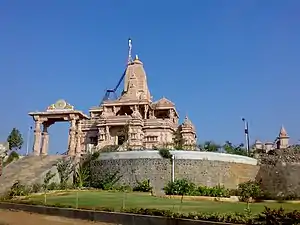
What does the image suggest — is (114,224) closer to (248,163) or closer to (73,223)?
(73,223)

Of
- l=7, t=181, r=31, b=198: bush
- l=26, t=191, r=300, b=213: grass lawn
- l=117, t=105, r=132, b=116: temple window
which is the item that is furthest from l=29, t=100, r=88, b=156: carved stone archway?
l=26, t=191, r=300, b=213: grass lawn

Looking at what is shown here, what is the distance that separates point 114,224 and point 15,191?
13.0 m

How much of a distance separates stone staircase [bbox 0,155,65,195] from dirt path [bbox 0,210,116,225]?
34.3 feet

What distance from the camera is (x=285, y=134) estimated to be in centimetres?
4809

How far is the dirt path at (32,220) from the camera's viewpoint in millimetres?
12938

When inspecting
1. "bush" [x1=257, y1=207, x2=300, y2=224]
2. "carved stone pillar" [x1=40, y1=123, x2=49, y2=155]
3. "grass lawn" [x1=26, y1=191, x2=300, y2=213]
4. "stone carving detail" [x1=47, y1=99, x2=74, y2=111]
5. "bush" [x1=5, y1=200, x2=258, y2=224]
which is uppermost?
"stone carving detail" [x1=47, y1=99, x2=74, y2=111]

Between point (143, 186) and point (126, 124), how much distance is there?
14687 millimetres

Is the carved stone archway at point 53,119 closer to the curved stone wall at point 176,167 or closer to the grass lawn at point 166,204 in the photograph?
the curved stone wall at point 176,167

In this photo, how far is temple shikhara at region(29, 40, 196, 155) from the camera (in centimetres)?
3659

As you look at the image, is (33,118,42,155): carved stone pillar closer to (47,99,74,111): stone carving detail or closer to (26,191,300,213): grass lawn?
(47,99,74,111): stone carving detail

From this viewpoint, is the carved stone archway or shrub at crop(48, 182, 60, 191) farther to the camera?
the carved stone archway

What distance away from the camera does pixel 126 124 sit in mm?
40625

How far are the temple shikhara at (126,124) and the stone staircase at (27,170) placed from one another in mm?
2975

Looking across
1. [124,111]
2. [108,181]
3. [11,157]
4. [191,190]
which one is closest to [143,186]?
[108,181]
